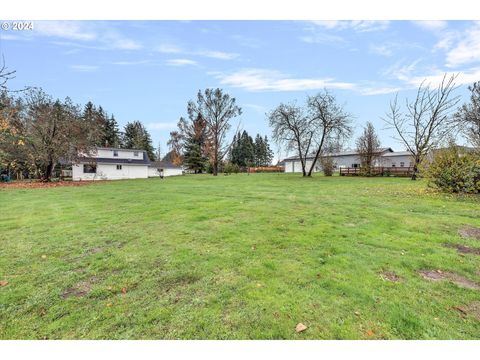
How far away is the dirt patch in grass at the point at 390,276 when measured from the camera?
126 inches

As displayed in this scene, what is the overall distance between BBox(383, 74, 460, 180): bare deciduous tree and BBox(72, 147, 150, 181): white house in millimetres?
31072

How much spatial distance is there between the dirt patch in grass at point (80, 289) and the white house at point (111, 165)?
2750 cm

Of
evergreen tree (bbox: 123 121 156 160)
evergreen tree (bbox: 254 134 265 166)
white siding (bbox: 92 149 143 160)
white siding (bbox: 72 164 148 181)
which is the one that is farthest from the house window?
evergreen tree (bbox: 254 134 265 166)

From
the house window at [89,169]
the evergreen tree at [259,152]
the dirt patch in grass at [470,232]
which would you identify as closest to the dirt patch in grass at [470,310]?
the dirt patch in grass at [470,232]

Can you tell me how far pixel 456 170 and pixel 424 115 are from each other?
14.3 m

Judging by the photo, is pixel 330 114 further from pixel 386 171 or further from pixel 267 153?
pixel 267 153

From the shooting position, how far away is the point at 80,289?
302 cm

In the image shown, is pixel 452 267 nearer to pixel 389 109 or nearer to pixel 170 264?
pixel 170 264

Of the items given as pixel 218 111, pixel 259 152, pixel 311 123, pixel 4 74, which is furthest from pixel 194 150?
pixel 4 74

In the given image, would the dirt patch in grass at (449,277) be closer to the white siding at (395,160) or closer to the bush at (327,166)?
the bush at (327,166)

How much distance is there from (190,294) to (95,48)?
611 centimetres

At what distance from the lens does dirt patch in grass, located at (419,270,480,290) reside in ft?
10.1
